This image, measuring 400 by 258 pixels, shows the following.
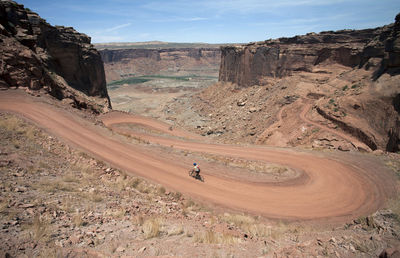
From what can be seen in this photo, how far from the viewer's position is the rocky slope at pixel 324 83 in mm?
21141

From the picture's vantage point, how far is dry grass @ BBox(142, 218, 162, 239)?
23.4 ft

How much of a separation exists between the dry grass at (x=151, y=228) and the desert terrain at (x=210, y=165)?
0.06 meters

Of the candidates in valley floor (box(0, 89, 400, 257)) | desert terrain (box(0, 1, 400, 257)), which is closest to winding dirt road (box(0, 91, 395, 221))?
desert terrain (box(0, 1, 400, 257))

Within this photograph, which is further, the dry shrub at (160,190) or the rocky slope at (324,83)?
the rocky slope at (324,83)

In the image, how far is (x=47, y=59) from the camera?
1114 inches

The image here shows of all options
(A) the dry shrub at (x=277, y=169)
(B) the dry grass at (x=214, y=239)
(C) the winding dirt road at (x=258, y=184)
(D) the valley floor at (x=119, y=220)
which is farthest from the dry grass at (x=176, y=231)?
(A) the dry shrub at (x=277, y=169)

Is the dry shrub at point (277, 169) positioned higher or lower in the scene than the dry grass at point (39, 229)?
lower

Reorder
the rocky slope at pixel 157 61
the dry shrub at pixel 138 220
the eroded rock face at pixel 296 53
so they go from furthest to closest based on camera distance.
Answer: the rocky slope at pixel 157 61, the eroded rock face at pixel 296 53, the dry shrub at pixel 138 220

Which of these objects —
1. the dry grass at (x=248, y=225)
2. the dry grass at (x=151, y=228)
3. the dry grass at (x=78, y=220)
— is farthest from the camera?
the dry grass at (x=248, y=225)

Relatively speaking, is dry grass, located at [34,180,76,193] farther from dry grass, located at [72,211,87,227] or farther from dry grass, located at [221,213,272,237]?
dry grass, located at [221,213,272,237]

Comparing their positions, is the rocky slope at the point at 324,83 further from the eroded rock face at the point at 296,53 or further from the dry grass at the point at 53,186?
the dry grass at the point at 53,186

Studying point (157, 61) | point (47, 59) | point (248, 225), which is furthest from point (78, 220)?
point (157, 61)

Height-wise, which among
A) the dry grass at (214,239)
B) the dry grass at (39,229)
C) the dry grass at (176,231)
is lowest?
the dry grass at (176,231)

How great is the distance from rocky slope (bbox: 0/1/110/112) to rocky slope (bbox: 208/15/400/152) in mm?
20641
